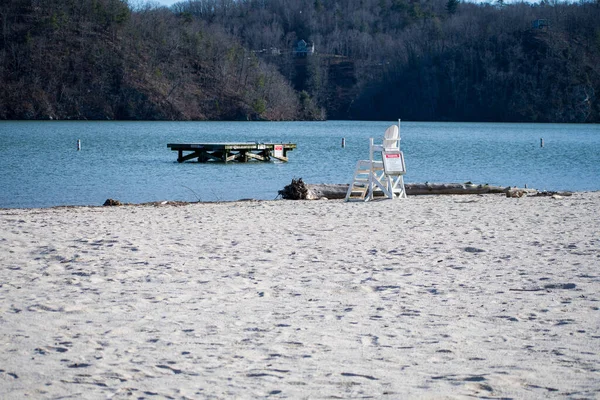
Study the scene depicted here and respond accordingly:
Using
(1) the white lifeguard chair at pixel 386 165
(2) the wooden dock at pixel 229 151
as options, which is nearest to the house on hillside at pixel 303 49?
(2) the wooden dock at pixel 229 151

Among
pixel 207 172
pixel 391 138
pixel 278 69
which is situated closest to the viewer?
pixel 391 138

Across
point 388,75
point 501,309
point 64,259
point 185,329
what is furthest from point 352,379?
point 388,75

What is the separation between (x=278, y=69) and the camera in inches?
6521

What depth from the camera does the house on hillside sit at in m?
178

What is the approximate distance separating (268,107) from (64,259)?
4814 inches

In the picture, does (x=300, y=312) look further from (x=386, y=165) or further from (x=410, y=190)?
(x=410, y=190)

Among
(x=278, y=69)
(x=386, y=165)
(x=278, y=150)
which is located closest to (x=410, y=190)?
(x=386, y=165)

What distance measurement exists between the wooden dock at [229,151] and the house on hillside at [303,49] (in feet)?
474

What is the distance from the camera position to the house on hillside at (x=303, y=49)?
585 feet

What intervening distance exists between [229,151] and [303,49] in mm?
150431

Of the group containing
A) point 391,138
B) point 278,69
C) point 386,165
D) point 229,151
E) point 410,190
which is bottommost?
point 410,190

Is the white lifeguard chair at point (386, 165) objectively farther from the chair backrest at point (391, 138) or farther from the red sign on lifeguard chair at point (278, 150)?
the red sign on lifeguard chair at point (278, 150)

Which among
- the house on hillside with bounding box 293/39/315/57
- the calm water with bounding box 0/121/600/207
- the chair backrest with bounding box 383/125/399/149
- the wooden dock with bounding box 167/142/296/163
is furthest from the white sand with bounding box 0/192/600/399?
the house on hillside with bounding box 293/39/315/57

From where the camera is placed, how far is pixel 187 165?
33.0 m
